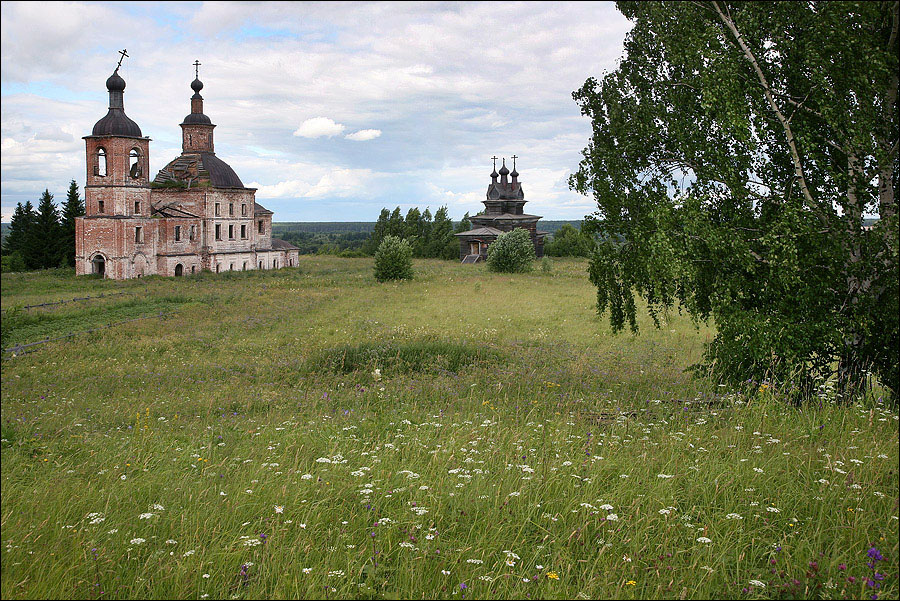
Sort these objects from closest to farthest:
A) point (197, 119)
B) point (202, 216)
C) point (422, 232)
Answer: point (202, 216) < point (197, 119) < point (422, 232)

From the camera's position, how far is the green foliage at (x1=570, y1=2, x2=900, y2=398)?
24.1ft

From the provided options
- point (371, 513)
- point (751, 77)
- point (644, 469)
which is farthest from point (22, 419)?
point (751, 77)

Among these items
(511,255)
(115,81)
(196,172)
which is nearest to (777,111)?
(115,81)

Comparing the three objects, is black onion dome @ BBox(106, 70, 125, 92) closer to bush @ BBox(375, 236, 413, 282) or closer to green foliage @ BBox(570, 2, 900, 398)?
green foliage @ BBox(570, 2, 900, 398)

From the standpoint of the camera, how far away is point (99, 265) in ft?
→ 20.8

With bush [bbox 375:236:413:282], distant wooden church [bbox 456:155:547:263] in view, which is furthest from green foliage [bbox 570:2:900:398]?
distant wooden church [bbox 456:155:547:263]

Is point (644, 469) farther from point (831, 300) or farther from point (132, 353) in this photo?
point (132, 353)

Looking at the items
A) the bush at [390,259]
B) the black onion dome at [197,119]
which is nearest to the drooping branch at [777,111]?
the bush at [390,259]

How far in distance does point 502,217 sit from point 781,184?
61.5 meters

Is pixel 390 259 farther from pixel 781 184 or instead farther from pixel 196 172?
pixel 781 184

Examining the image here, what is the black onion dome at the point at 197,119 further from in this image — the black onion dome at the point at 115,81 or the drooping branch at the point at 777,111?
the black onion dome at the point at 115,81

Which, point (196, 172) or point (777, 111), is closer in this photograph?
point (777, 111)

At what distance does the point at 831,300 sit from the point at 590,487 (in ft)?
17.9

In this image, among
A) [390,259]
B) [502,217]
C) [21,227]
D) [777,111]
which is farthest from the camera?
[502,217]
